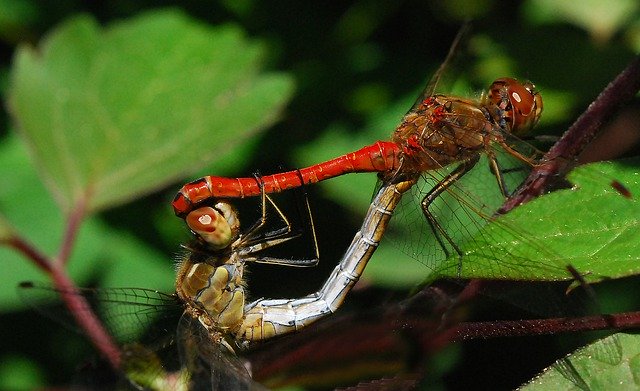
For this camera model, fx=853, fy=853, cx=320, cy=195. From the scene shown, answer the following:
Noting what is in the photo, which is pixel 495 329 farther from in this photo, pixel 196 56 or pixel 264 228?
pixel 196 56

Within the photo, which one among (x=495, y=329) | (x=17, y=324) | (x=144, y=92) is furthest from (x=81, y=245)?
(x=495, y=329)

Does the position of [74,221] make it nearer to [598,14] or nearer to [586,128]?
[586,128]

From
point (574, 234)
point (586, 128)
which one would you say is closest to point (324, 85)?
point (586, 128)

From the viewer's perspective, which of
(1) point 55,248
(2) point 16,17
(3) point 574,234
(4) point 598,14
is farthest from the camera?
(2) point 16,17

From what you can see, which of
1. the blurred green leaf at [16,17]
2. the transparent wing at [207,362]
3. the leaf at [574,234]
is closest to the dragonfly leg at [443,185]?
the leaf at [574,234]

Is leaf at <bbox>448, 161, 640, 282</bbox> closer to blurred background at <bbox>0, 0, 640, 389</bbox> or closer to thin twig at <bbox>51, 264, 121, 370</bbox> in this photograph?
blurred background at <bbox>0, 0, 640, 389</bbox>
